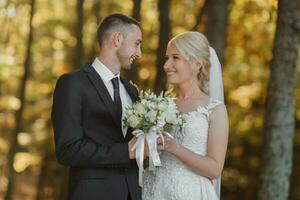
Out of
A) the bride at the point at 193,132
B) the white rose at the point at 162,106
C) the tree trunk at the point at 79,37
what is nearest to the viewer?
the white rose at the point at 162,106

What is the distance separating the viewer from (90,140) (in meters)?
4.60

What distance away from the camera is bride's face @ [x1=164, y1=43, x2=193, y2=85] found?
5137mm

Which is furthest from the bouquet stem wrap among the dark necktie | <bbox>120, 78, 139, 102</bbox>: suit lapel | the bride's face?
the bride's face

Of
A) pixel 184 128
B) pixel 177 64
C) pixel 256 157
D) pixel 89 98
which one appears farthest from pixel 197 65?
pixel 256 157

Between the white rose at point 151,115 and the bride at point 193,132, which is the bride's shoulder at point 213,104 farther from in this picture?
the white rose at point 151,115

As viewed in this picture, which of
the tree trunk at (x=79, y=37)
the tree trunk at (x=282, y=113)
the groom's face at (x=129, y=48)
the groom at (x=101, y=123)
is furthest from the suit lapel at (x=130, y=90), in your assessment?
the tree trunk at (x=79, y=37)

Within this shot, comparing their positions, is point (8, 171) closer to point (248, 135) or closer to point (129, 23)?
point (248, 135)

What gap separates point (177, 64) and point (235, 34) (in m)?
11.6

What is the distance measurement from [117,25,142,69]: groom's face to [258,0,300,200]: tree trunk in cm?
249

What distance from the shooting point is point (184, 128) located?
16.8 feet

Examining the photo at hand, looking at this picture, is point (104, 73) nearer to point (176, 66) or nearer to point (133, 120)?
point (133, 120)

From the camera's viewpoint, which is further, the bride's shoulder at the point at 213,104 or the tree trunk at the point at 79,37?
the tree trunk at the point at 79,37

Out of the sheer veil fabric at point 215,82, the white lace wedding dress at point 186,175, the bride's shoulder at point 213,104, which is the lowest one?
the white lace wedding dress at point 186,175

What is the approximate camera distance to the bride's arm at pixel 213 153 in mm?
4906
